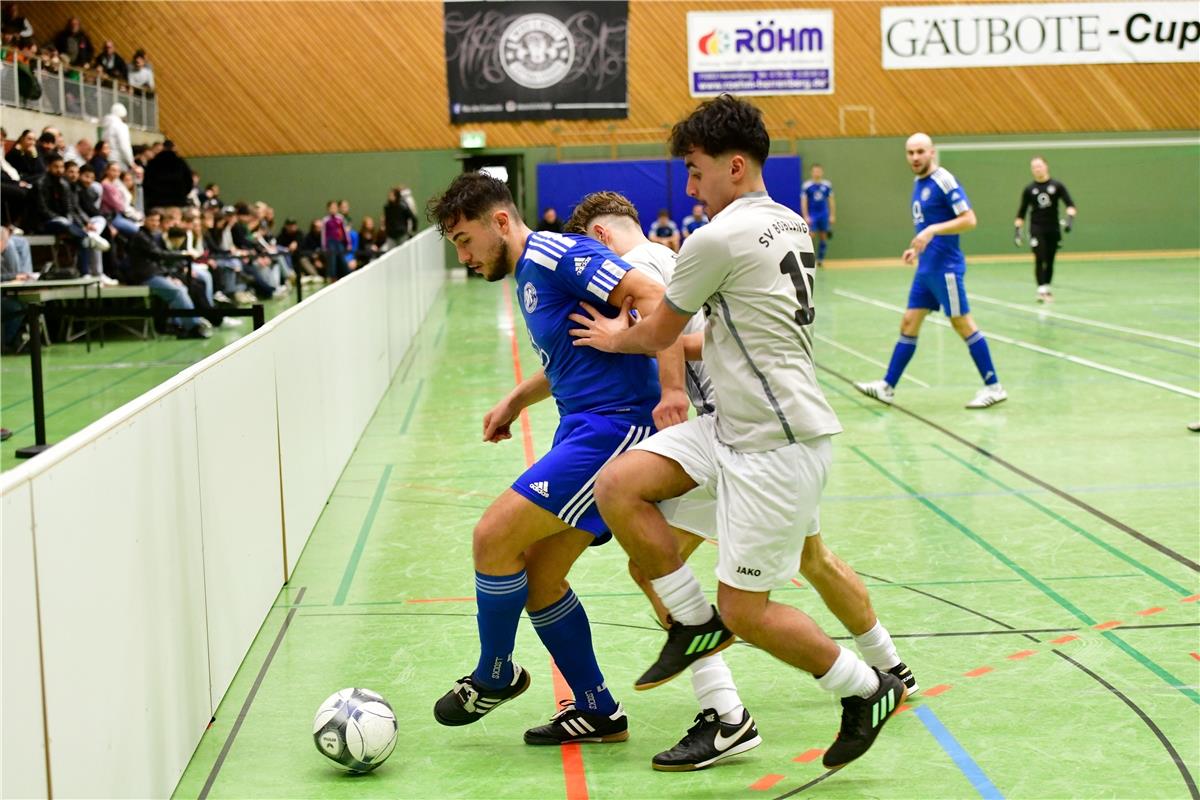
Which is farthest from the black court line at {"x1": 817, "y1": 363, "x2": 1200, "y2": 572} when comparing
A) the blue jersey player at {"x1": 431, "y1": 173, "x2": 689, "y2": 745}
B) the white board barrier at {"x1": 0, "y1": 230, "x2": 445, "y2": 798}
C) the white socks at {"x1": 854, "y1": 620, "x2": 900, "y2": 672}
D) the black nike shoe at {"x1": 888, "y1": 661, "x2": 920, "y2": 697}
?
the white board barrier at {"x1": 0, "y1": 230, "x2": 445, "y2": 798}

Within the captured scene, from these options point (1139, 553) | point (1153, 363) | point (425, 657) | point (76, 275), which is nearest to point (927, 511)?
point (1139, 553)

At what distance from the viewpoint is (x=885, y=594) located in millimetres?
6305

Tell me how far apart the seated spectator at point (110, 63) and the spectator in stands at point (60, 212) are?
10.7 metres

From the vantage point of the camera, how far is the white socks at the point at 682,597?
413 cm

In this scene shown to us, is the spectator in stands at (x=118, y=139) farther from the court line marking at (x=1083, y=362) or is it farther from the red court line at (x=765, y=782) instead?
the red court line at (x=765, y=782)

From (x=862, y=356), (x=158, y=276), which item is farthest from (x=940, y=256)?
(x=158, y=276)

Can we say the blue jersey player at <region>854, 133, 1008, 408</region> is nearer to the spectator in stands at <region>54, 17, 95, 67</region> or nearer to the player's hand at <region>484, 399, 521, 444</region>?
the player's hand at <region>484, 399, 521, 444</region>

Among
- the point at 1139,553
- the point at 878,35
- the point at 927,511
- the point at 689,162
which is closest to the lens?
the point at 689,162

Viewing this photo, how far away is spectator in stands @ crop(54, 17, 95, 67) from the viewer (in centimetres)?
2744

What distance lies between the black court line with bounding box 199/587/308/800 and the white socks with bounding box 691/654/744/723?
63.3 inches

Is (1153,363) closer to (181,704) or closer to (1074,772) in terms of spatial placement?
(1074,772)

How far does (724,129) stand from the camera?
3.88 metres

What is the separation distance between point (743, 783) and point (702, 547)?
3214 millimetres

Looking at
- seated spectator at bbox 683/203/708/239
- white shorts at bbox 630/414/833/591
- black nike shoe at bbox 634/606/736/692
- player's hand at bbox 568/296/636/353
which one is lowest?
black nike shoe at bbox 634/606/736/692
